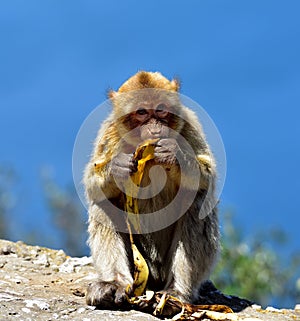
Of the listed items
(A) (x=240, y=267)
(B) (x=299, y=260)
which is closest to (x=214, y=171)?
(A) (x=240, y=267)

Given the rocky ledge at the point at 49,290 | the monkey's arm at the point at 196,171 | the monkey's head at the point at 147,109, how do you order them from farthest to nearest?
the monkey's head at the point at 147,109 → the monkey's arm at the point at 196,171 → the rocky ledge at the point at 49,290

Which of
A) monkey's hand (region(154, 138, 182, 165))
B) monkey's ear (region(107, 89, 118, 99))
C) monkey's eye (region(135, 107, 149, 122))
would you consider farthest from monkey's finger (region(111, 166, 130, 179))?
monkey's ear (region(107, 89, 118, 99))

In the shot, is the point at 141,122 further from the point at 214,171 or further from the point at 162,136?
the point at 214,171

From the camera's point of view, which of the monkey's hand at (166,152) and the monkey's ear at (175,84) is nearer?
the monkey's hand at (166,152)

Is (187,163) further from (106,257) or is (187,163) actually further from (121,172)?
(106,257)

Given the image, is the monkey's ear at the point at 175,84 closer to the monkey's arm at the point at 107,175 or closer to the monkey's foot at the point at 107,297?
the monkey's arm at the point at 107,175

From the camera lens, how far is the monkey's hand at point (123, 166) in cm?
777

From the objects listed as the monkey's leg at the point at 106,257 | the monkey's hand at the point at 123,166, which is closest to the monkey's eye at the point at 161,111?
the monkey's hand at the point at 123,166

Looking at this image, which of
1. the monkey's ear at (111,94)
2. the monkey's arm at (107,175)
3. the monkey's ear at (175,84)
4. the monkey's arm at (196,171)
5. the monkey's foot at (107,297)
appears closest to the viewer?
the monkey's foot at (107,297)

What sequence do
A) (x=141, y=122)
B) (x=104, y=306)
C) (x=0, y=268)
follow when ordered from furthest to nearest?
(x=0, y=268), (x=141, y=122), (x=104, y=306)

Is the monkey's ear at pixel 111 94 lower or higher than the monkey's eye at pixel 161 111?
higher

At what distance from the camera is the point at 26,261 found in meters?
9.79

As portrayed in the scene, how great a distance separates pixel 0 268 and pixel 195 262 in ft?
8.89

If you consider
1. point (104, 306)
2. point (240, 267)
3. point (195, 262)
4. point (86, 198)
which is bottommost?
point (104, 306)
